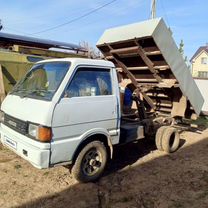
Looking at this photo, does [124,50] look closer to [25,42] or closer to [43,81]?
[43,81]

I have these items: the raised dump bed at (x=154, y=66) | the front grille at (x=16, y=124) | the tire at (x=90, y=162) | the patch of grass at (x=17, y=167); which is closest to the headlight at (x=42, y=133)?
the front grille at (x=16, y=124)

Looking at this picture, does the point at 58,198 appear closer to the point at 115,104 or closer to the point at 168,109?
the point at 115,104

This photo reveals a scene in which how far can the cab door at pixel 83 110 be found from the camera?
168 inches

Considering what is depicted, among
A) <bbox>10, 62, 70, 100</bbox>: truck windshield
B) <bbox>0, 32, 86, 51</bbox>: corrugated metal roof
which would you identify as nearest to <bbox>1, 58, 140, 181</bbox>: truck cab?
<bbox>10, 62, 70, 100</bbox>: truck windshield

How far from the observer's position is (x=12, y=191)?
445 centimetres

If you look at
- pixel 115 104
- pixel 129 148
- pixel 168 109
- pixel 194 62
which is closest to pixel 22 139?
pixel 115 104

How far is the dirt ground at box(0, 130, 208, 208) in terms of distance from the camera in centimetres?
427

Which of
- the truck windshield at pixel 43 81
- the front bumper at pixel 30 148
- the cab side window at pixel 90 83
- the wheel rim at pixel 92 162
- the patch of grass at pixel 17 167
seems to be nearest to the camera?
the front bumper at pixel 30 148

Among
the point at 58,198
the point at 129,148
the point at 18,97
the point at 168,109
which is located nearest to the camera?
the point at 58,198

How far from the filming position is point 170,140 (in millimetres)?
7008

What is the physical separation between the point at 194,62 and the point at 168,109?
51302 mm

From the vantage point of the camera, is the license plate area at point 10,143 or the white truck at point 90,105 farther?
the license plate area at point 10,143

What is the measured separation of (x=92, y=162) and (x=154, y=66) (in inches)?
116

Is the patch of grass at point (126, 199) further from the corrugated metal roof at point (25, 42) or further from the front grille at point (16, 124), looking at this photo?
the corrugated metal roof at point (25, 42)
